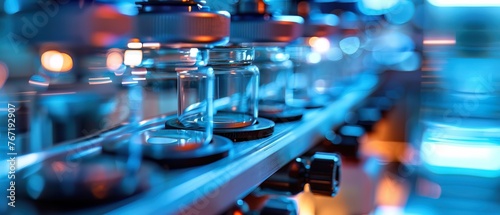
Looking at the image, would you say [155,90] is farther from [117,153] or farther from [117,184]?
[117,184]

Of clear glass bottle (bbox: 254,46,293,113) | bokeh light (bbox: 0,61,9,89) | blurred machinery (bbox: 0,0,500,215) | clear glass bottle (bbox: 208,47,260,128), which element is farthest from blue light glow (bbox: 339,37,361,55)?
bokeh light (bbox: 0,61,9,89)

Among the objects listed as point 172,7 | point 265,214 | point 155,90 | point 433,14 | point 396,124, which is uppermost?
point 433,14

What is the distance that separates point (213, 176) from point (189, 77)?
221 millimetres

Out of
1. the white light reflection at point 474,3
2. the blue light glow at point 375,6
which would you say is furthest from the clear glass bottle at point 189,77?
the white light reflection at point 474,3

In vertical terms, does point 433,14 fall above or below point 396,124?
above

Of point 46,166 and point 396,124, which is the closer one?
point 46,166

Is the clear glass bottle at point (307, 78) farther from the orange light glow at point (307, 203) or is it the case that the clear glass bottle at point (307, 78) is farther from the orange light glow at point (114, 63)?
the orange light glow at point (114, 63)

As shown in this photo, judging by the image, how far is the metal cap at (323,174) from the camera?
0.61 m

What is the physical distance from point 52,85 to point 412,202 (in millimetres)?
2600

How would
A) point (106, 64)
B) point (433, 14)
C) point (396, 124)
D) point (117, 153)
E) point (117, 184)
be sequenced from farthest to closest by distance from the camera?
point (433, 14) → point (396, 124) → point (106, 64) → point (117, 153) → point (117, 184)

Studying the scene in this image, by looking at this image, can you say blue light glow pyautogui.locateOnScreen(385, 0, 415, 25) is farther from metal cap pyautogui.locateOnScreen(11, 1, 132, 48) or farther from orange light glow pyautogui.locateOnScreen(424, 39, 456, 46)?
metal cap pyautogui.locateOnScreen(11, 1, 132, 48)

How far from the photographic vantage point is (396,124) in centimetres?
285

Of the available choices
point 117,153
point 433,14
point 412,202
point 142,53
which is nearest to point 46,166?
point 117,153

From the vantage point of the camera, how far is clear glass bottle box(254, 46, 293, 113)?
0.81m
